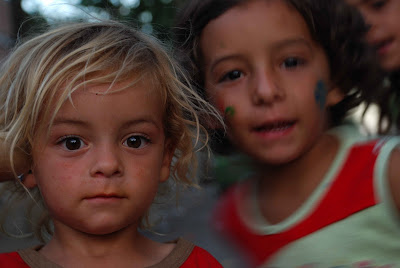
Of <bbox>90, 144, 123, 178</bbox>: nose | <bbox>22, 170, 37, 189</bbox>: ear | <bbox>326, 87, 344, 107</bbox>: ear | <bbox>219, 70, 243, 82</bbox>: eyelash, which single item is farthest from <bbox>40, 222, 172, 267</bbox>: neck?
<bbox>326, 87, 344, 107</bbox>: ear

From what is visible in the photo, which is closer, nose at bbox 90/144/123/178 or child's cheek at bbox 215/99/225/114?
nose at bbox 90/144/123/178

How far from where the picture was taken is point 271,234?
2.32 meters

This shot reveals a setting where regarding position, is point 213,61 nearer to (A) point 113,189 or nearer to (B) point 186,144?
(B) point 186,144

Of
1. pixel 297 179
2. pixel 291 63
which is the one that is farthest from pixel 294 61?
pixel 297 179

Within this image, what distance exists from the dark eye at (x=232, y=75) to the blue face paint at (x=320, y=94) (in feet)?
1.17

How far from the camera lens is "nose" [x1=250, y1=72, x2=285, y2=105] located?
2.15 meters

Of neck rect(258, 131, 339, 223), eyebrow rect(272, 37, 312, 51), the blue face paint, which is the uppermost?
eyebrow rect(272, 37, 312, 51)

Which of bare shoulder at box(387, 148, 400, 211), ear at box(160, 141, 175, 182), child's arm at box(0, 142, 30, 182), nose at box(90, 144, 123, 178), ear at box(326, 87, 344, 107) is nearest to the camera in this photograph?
nose at box(90, 144, 123, 178)

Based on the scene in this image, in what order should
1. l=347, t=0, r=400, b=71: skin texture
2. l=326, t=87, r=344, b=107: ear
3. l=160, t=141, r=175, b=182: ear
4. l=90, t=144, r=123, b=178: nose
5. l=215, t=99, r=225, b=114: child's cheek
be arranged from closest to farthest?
l=90, t=144, r=123, b=178: nose → l=160, t=141, r=175, b=182: ear → l=215, t=99, r=225, b=114: child's cheek → l=326, t=87, r=344, b=107: ear → l=347, t=0, r=400, b=71: skin texture

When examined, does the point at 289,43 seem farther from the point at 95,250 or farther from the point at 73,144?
the point at 95,250

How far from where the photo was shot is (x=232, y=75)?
7.58 feet

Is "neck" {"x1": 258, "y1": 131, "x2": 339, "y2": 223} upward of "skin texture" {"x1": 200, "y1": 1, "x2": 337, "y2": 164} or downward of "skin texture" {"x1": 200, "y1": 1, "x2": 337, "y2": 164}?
downward

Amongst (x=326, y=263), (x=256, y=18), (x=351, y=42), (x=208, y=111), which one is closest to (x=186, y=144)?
(x=208, y=111)

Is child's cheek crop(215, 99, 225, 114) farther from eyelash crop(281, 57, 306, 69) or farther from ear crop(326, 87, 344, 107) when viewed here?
ear crop(326, 87, 344, 107)
